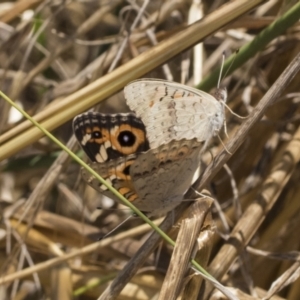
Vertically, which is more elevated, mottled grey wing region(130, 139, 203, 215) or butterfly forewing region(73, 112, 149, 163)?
butterfly forewing region(73, 112, 149, 163)

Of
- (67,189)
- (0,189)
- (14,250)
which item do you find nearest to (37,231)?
Result: (14,250)

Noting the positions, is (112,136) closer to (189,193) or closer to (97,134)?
(97,134)

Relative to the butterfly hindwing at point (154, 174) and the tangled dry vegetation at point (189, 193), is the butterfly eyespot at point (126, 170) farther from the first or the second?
the tangled dry vegetation at point (189, 193)

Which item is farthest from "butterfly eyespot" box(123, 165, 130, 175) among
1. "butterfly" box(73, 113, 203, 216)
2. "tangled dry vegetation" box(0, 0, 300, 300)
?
"tangled dry vegetation" box(0, 0, 300, 300)

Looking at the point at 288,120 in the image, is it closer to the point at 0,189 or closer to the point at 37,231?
the point at 37,231

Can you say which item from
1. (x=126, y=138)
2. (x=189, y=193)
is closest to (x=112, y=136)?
Answer: (x=126, y=138)

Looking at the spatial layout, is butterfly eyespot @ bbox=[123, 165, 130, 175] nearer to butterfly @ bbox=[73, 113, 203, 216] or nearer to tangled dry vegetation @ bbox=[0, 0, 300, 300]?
butterfly @ bbox=[73, 113, 203, 216]

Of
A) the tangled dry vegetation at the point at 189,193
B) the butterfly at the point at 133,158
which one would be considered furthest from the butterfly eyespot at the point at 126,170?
the tangled dry vegetation at the point at 189,193
